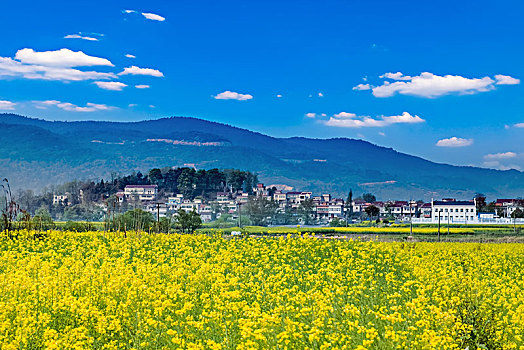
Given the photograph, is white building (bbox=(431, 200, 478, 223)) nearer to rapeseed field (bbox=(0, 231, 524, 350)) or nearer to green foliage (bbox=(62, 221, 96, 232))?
green foliage (bbox=(62, 221, 96, 232))

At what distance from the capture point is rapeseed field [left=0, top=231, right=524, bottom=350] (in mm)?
→ 6215

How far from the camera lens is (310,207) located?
95.4 m

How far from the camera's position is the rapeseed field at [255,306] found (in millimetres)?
6215

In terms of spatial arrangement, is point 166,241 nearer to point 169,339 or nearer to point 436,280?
point 436,280

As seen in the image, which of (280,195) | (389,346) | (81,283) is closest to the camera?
(389,346)

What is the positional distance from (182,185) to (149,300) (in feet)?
402

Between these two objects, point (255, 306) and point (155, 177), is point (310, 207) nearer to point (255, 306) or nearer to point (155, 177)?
point (155, 177)

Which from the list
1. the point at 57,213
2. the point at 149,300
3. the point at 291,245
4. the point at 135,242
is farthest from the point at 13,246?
the point at 57,213

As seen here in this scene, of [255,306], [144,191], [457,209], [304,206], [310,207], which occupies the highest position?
[144,191]

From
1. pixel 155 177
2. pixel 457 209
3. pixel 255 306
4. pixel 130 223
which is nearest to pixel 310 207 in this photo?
pixel 457 209

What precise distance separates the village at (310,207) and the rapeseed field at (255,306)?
203 feet

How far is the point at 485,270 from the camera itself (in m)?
13.1

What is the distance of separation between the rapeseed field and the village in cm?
6172

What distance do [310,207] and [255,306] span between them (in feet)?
291
